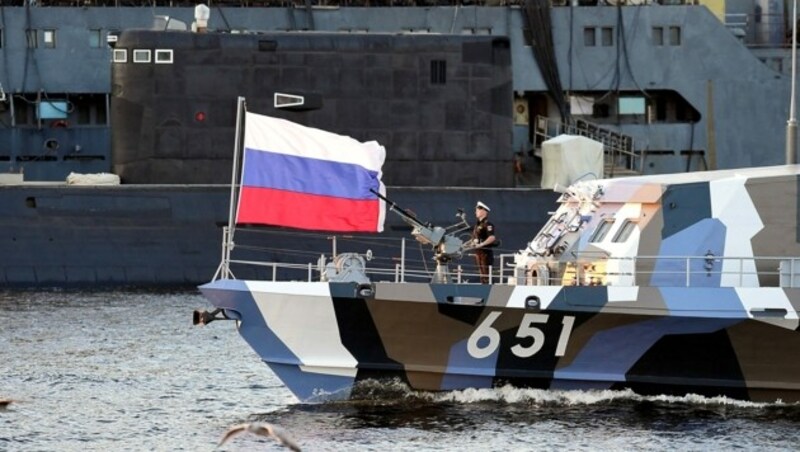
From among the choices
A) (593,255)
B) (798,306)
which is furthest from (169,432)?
(798,306)

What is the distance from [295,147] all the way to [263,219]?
1.13 metres

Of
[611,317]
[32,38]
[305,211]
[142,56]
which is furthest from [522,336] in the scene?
[32,38]

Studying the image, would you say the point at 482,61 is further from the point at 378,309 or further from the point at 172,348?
the point at 378,309

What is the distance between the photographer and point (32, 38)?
53.7 meters

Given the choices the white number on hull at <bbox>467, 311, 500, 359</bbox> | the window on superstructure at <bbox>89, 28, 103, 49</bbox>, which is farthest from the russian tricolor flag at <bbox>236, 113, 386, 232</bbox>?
the window on superstructure at <bbox>89, 28, 103, 49</bbox>

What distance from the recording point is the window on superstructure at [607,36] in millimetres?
54500

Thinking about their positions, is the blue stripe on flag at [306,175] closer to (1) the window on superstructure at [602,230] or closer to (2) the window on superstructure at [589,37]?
(1) the window on superstructure at [602,230]

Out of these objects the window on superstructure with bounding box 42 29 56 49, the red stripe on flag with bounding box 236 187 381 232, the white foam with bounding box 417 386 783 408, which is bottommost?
the white foam with bounding box 417 386 783 408

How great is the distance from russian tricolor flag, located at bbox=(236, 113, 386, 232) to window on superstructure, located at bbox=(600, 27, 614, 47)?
27.2 metres

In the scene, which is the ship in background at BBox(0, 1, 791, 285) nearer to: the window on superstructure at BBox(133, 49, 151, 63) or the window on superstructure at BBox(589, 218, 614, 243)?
the window on superstructure at BBox(133, 49, 151, 63)

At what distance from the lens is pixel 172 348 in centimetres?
3562

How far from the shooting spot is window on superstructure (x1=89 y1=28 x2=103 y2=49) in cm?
5366

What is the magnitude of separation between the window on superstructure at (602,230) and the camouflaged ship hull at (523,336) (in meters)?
1.53

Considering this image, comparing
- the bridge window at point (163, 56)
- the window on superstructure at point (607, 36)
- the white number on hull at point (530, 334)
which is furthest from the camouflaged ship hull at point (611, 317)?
the window on superstructure at point (607, 36)
